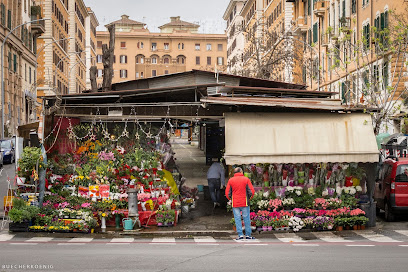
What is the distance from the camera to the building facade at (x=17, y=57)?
5728cm

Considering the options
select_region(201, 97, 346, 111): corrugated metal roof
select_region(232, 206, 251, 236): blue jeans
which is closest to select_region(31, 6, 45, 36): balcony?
select_region(201, 97, 346, 111): corrugated metal roof

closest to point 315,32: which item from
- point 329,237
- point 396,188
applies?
point 396,188

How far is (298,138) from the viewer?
18.6m

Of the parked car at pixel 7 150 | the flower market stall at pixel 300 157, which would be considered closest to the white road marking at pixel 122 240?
the flower market stall at pixel 300 157

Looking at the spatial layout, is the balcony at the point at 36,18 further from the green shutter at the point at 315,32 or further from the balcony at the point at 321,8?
the balcony at the point at 321,8

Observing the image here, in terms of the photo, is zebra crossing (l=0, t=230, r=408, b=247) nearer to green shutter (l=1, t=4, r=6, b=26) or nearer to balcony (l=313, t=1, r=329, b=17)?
green shutter (l=1, t=4, r=6, b=26)

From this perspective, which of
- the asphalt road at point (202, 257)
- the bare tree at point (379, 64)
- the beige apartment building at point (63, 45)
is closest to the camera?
the asphalt road at point (202, 257)

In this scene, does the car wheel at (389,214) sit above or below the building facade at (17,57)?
below

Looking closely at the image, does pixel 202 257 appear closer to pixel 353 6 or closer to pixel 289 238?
pixel 289 238

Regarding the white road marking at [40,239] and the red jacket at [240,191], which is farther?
the red jacket at [240,191]

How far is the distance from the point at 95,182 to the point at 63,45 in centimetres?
7209

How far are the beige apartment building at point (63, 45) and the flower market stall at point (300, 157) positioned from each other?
43.3 meters

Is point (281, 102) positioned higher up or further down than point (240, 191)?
higher up

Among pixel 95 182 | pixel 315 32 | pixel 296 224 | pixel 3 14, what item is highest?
pixel 3 14
